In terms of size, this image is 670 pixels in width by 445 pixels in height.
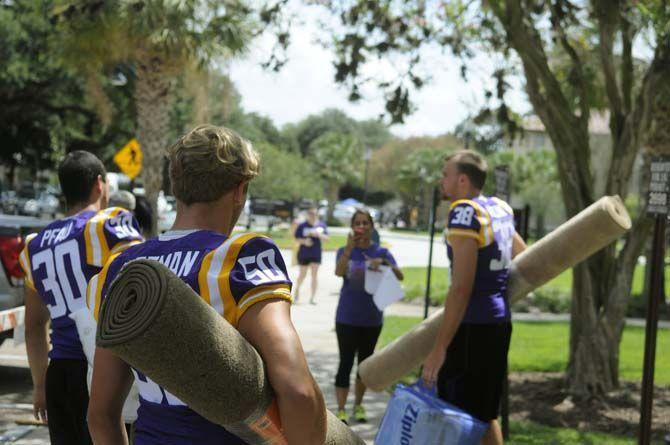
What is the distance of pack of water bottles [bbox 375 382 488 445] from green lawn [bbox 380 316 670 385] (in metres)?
4.93

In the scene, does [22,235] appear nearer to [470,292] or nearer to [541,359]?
[470,292]

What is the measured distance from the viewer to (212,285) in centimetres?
205

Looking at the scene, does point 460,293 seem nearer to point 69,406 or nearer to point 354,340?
point 69,406

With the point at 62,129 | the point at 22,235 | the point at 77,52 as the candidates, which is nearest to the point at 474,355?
the point at 22,235

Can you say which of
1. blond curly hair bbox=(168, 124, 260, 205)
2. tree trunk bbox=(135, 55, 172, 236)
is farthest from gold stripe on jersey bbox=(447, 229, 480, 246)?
tree trunk bbox=(135, 55, 172, 236)

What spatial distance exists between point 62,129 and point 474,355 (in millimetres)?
35230

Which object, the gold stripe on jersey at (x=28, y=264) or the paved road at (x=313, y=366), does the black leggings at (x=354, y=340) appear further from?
the gold stripe on jersey at (x=28, y=264)

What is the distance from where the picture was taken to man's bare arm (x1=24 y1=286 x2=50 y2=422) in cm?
385

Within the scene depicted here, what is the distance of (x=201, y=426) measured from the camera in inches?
81.4

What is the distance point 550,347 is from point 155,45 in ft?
35.8

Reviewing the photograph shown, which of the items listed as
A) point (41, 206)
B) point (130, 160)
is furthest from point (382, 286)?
point (41, 206)

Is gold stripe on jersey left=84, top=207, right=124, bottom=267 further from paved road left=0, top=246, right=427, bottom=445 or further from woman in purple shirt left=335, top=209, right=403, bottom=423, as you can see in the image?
woman in purple shirt left=335, top=209, right=403, bottom=423

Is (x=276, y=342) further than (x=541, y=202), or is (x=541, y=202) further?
(x=541, y=202)

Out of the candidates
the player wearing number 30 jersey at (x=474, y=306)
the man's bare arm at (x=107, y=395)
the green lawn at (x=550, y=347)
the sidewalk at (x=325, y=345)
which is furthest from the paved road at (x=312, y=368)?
the man's bare arm at (x=107, y=395)
